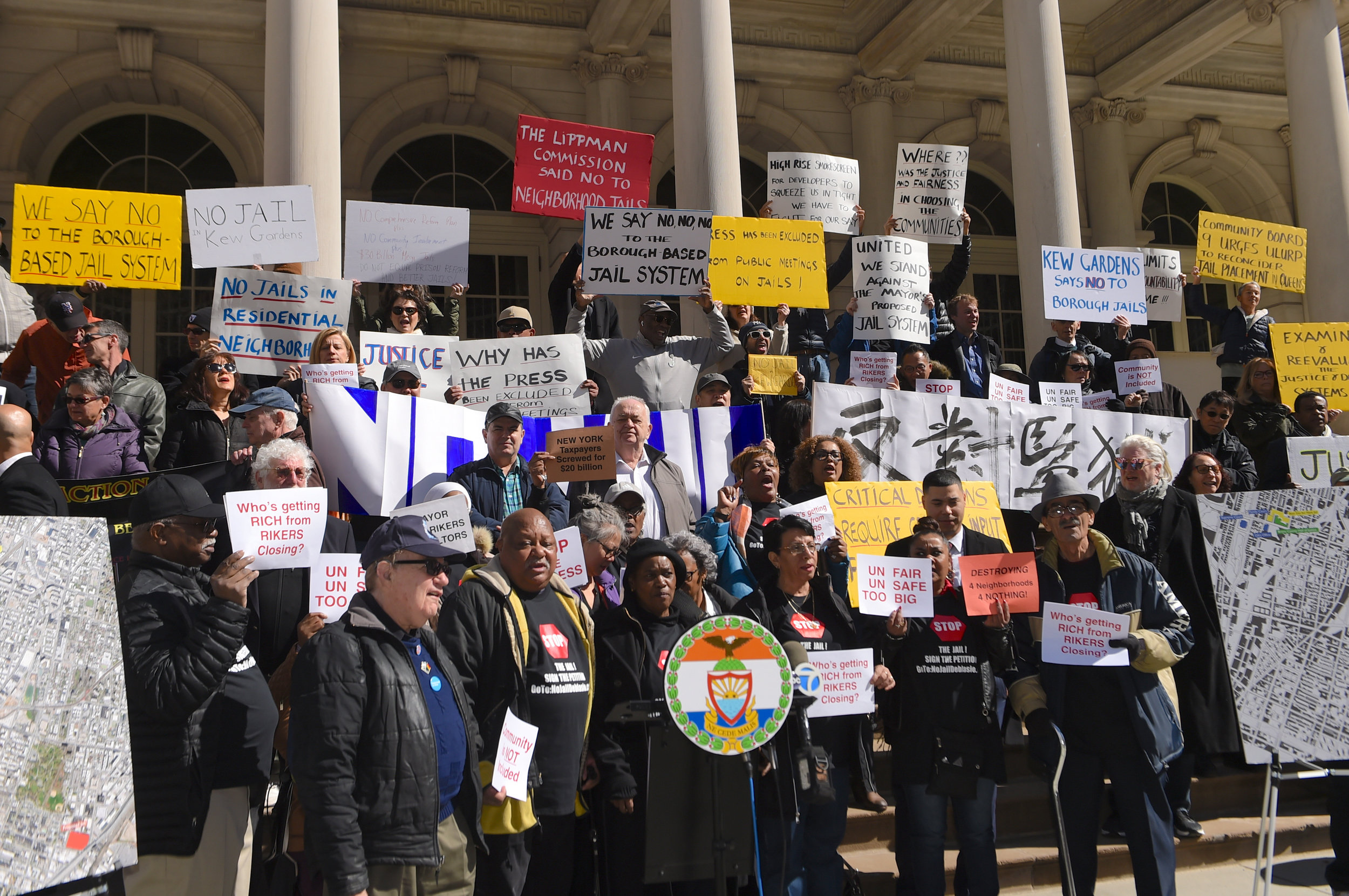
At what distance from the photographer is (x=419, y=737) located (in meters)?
3.67

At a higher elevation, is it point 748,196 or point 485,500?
point 748,196

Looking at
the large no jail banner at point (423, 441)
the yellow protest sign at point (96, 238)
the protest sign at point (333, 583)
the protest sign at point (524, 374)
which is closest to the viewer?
the protest sign at point (333, 583)

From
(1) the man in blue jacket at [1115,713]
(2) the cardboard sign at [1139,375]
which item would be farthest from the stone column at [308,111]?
(1) the man in blue jacket at [1115,713]

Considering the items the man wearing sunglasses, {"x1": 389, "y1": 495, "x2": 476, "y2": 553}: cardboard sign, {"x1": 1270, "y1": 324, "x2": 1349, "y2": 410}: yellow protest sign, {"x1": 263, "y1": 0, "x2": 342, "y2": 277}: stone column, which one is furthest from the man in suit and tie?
{"x1": 1270, "y1": 324, "x2": 1349, "y2": 410}: yellow protest sign

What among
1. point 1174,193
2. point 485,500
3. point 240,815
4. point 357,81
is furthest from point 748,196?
point 240,815

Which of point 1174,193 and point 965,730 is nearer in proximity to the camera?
point 965,730

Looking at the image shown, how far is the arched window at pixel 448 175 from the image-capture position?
51.0 ft

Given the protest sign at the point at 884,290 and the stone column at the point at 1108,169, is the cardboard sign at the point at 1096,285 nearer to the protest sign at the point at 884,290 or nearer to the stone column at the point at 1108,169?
the protest sign at the point at 884,290

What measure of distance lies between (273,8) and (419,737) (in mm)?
7995

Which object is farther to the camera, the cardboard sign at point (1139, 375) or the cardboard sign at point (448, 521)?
the cardboard sign at point (1139, 375)

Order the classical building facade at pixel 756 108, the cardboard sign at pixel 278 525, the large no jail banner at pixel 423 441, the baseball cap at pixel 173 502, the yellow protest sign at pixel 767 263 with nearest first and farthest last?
1. the baseball cap at pixel 173 502
2. the cardboard sign at pixel 278 525
3. the large no jail banner at pixel 423 441
4. the yellow protest sign at pixel 767 263
5. the classical building facade at pixel 756 108

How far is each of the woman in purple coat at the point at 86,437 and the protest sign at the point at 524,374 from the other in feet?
7.20

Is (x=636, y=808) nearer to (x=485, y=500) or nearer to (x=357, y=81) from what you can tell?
(x=485, y=500)

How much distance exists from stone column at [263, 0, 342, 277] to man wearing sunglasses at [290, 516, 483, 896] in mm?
5695
